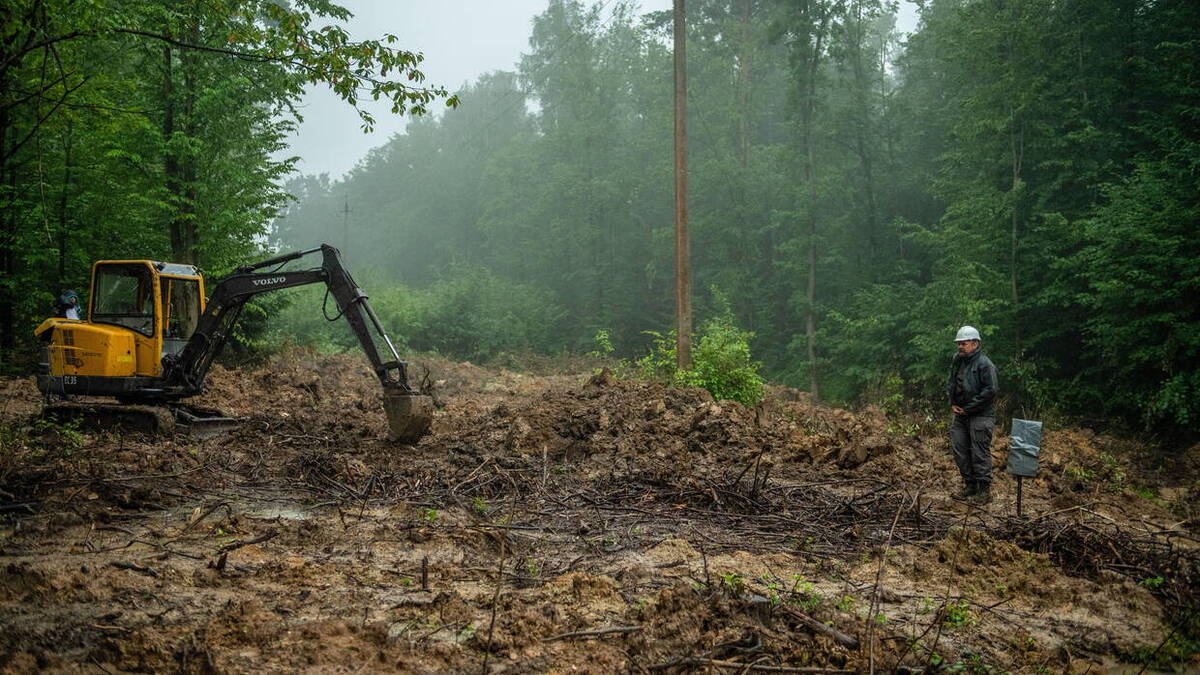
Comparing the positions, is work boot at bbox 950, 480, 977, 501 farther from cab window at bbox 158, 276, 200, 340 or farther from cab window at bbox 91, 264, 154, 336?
cab window at bbox 91, 264, 154, 336

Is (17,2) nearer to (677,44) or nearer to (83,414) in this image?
(83,414)

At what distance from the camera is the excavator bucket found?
29.6ft

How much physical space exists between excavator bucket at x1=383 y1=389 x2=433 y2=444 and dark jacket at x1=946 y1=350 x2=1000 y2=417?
21.1ft

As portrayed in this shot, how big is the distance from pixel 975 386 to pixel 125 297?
11.2 m

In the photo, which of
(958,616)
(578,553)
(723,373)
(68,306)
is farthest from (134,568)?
(723,373)

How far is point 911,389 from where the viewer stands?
17.9 metres

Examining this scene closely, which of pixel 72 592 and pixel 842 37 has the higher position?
pixel 842 37

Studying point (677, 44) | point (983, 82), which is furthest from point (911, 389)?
point (677, 44)

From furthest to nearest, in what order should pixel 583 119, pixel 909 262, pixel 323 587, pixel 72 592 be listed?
pixel 583 119
pixel 909 262
pixel 323 587
pixel 72 592

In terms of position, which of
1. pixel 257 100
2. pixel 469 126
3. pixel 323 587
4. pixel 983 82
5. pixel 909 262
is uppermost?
pixel 469 126

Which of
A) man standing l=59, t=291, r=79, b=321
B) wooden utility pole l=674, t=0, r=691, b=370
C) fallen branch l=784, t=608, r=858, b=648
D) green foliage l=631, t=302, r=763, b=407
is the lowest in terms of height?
fallen branch l=784, t=608, r=858, b=648

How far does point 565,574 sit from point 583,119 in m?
33.6

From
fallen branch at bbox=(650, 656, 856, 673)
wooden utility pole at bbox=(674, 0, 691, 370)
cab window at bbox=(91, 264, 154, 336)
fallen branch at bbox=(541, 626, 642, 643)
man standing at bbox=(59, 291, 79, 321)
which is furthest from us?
wooden utility pole at bbox=(674, 0, 691, 370)

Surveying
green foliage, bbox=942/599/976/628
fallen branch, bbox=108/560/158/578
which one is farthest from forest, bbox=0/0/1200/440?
green foliage, bbox=942/599/976/628
